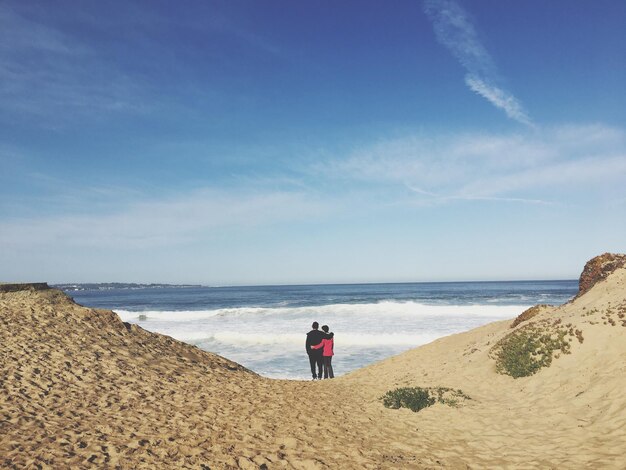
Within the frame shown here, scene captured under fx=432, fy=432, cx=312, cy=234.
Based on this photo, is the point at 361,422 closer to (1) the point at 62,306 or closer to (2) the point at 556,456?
(2) the point at 556,456

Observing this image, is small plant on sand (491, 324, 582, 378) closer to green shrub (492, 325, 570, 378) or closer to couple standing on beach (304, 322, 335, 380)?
green shrub (492, 325, 570, 378)

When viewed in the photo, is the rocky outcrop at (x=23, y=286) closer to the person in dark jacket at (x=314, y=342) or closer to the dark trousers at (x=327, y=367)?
the person in dark jacket at (x=314, y=342)

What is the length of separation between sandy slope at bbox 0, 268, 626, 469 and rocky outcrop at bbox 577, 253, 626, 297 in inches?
167

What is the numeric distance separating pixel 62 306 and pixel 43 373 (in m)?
5.42

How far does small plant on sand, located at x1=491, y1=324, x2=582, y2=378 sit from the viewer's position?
43.0 ft

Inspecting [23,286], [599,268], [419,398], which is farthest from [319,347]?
[599,268]

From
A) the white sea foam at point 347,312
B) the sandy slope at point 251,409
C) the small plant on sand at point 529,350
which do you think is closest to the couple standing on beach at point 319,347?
the sandy slope at point 251,409

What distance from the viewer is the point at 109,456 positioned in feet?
21.3

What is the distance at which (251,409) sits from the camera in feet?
31.8

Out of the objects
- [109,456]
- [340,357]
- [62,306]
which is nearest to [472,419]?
[109,456]

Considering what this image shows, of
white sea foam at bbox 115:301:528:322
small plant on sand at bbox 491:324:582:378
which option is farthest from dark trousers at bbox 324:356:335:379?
white sea foam at bbox 115:301:528:322

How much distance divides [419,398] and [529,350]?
16.0 ft

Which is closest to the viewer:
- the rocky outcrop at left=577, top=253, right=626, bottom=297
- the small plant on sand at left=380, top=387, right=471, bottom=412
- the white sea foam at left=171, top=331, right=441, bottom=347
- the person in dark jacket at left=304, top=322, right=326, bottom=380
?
the small plant on sand at left=380, top=387, right=471, bottom=412

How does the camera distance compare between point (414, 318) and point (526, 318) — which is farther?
point (414, 318)
